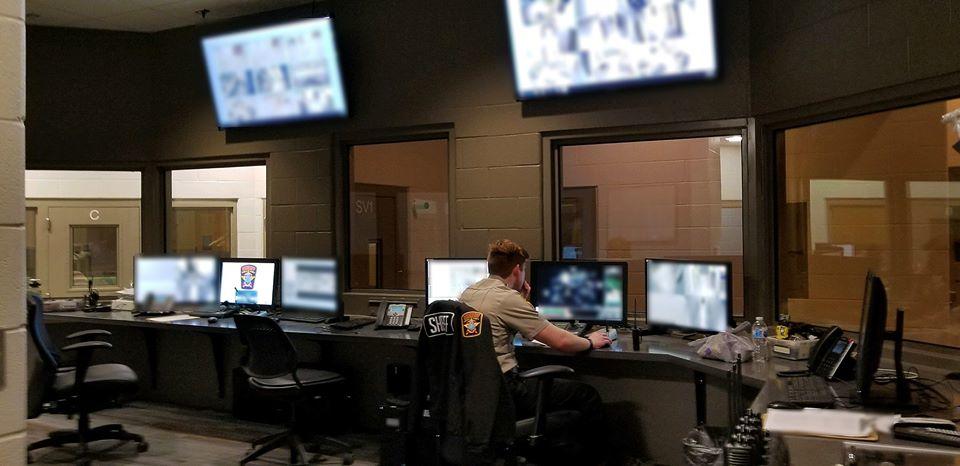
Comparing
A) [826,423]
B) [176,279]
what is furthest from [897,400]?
[176,279]

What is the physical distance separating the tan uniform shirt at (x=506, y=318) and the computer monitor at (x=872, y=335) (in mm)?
1446

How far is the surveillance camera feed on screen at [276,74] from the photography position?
15.4ft

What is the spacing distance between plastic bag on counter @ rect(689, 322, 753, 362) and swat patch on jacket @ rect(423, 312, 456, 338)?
115cm

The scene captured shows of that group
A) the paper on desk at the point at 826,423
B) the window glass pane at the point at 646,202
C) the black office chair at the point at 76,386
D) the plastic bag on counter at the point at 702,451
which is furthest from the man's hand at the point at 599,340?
the black office chair at the point at 76,386

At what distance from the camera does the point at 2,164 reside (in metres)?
1.53

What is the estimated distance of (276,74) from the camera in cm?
488

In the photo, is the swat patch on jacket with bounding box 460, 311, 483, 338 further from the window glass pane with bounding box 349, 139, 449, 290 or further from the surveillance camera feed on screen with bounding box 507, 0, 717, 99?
the window glass pane with bounding box 349, 139, 449, 290

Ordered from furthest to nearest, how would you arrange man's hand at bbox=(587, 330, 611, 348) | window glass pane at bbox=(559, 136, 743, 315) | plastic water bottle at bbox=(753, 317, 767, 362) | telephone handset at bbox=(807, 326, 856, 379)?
window glass pane at bbox=(559, 136, 743, 315) → man's hand at bbox=(587, 330, 611, 348) → plastic water bottle at bbox=(753, 317, 767, 362) → telephone handset at bbox=(807, 326, 856, 379)

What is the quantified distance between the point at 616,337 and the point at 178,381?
10.8 feet

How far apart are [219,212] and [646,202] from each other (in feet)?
13.0

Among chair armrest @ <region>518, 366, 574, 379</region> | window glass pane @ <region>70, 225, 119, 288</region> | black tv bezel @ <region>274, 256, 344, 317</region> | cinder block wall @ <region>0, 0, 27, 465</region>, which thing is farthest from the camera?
window glass pane @ <region>70, 225, 119, 288</region>

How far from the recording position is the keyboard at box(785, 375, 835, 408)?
218 cm

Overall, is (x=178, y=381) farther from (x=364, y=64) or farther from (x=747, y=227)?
(x=747, y=227)

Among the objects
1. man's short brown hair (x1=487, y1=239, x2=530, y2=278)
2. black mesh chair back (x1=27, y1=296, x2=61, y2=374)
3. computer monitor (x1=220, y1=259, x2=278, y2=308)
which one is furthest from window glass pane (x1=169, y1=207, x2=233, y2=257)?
man's short brown hair (x1=487, y1=239, x2=530, y2=278)
